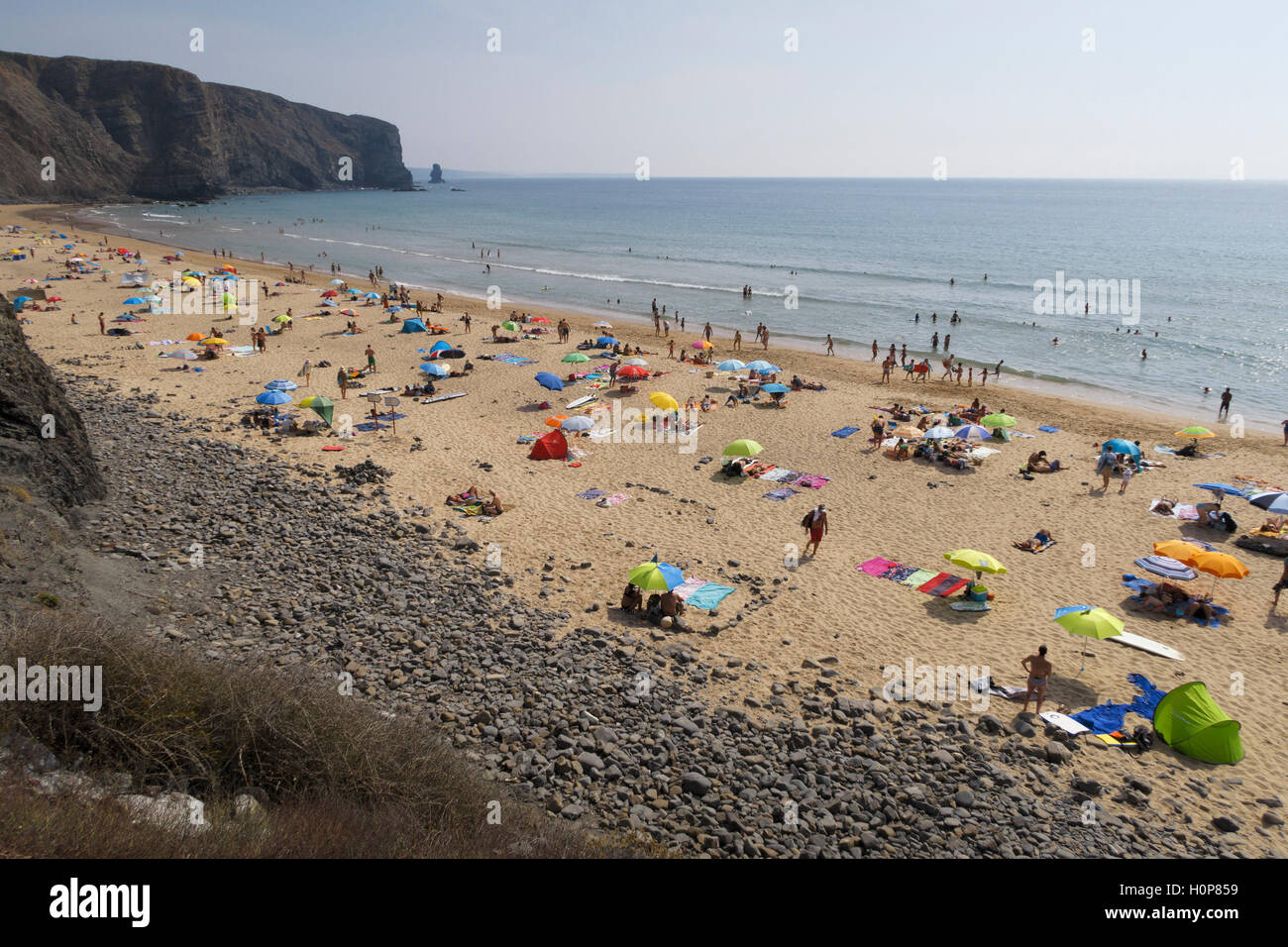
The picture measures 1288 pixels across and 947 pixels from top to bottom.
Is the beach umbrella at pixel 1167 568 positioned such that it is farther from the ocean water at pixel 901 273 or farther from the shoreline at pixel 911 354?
the ocean water at pixel 901 273

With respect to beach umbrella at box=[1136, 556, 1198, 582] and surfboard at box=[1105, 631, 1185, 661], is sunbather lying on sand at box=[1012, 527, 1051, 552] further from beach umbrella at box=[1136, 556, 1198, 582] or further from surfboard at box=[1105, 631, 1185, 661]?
surfboard at box=[1105, 631, 1185, 661]

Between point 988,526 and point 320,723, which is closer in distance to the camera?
point 320,723

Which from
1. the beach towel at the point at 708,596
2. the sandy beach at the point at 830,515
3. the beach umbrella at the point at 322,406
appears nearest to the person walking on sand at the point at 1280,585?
the sandy beach at the point at 830,515

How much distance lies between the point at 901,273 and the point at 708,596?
57.2 metres

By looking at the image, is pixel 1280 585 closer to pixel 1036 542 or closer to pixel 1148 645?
pixel 1148 645

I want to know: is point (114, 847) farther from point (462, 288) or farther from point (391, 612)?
point (462, 288)

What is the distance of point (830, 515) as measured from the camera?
1753 cm

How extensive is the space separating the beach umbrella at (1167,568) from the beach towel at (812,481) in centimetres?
725

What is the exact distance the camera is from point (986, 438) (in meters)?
22.9

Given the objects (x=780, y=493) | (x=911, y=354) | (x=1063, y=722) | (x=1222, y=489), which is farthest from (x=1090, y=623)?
(x=911, y=354)

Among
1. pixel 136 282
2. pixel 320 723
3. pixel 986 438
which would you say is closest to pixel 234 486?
pixel 320 723

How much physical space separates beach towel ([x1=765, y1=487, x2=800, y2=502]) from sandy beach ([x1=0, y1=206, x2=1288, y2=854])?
0.84 ft

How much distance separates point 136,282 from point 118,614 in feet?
136

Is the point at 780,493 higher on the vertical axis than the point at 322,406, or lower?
lower
